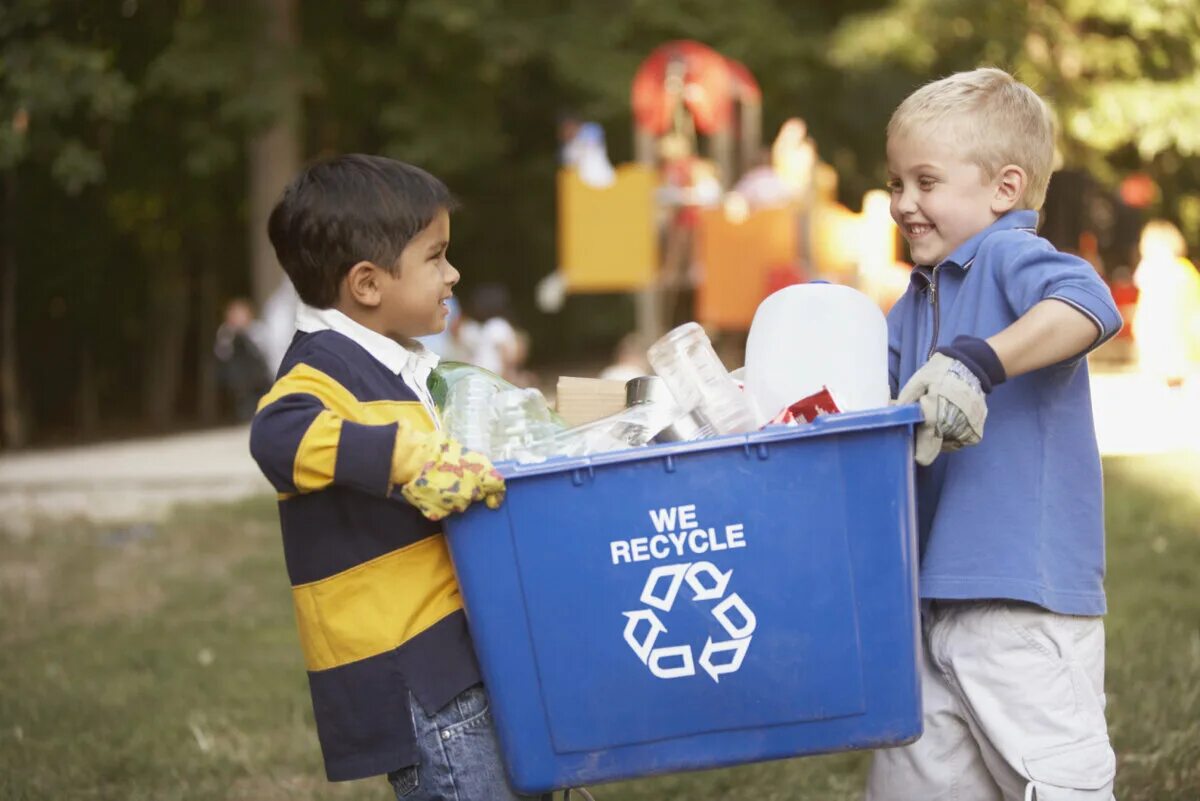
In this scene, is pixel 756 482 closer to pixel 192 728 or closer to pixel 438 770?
pixel 438 770

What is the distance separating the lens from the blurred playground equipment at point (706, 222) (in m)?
12.8

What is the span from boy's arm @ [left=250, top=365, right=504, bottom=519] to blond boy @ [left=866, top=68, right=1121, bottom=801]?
0.70 metres

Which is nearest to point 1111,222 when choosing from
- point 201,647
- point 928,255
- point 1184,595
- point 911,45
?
point 911,45

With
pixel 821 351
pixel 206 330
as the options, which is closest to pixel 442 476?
pixel 821 351

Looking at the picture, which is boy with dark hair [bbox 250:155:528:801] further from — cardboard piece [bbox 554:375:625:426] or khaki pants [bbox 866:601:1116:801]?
khaki pants [bbox 866:601:1116:801]

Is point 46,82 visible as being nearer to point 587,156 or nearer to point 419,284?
point 587,156

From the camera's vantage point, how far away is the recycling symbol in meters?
2.11

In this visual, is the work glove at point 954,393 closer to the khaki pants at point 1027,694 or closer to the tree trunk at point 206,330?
the khaki pants at point 1027,694

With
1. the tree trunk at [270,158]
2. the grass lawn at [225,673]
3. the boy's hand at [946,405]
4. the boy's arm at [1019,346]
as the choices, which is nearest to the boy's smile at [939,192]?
the boy's arm at [1019,346]

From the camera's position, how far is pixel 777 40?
59.4 feet

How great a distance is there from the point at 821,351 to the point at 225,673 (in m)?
3.17

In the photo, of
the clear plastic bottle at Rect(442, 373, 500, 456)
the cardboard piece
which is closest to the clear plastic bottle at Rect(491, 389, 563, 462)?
the clear plastic bottle at Rect(442, 373, 500, 456)

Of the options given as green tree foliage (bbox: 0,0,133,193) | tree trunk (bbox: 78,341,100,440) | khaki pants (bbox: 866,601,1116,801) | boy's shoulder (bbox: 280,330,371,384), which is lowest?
tree trunk (bbox: 78,341,100,440)

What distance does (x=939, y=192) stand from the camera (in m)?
2.51
